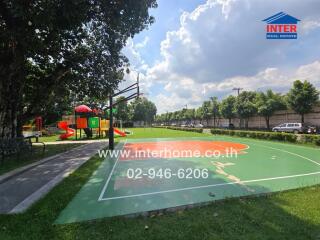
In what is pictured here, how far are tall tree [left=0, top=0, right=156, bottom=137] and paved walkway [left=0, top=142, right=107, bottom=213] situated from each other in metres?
4.95

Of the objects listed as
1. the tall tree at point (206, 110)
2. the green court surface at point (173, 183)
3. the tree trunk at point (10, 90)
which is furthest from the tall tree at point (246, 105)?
the tree trunk at point (10, 90)

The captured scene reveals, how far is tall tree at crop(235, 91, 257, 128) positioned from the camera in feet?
145

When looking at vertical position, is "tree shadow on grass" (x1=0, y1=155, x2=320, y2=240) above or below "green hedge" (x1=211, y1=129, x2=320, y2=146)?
below

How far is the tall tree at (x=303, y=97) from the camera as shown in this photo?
1291 inches

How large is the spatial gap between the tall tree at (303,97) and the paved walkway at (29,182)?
100.0ft

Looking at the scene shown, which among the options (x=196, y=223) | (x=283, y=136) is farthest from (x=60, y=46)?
(x=283, y=136)

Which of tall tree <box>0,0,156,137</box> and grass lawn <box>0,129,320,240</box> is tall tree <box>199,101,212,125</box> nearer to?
tall tree <box>0,0,156,137</box>

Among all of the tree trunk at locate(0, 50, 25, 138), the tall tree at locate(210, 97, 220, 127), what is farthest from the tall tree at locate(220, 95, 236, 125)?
the tree trunk at locate(0, 50, 25, 138)

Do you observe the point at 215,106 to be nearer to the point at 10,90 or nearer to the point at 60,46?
the point at 60,46

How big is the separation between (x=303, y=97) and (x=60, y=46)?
2883cm

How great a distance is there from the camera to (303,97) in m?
33.0

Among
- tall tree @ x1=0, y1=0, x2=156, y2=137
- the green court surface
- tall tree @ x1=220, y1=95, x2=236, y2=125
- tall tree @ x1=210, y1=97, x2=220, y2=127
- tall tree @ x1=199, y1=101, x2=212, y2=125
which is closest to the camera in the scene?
the green court surface

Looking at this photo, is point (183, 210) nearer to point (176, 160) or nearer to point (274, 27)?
point (176, 160)

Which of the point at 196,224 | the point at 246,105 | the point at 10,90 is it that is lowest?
the point at 196,224
